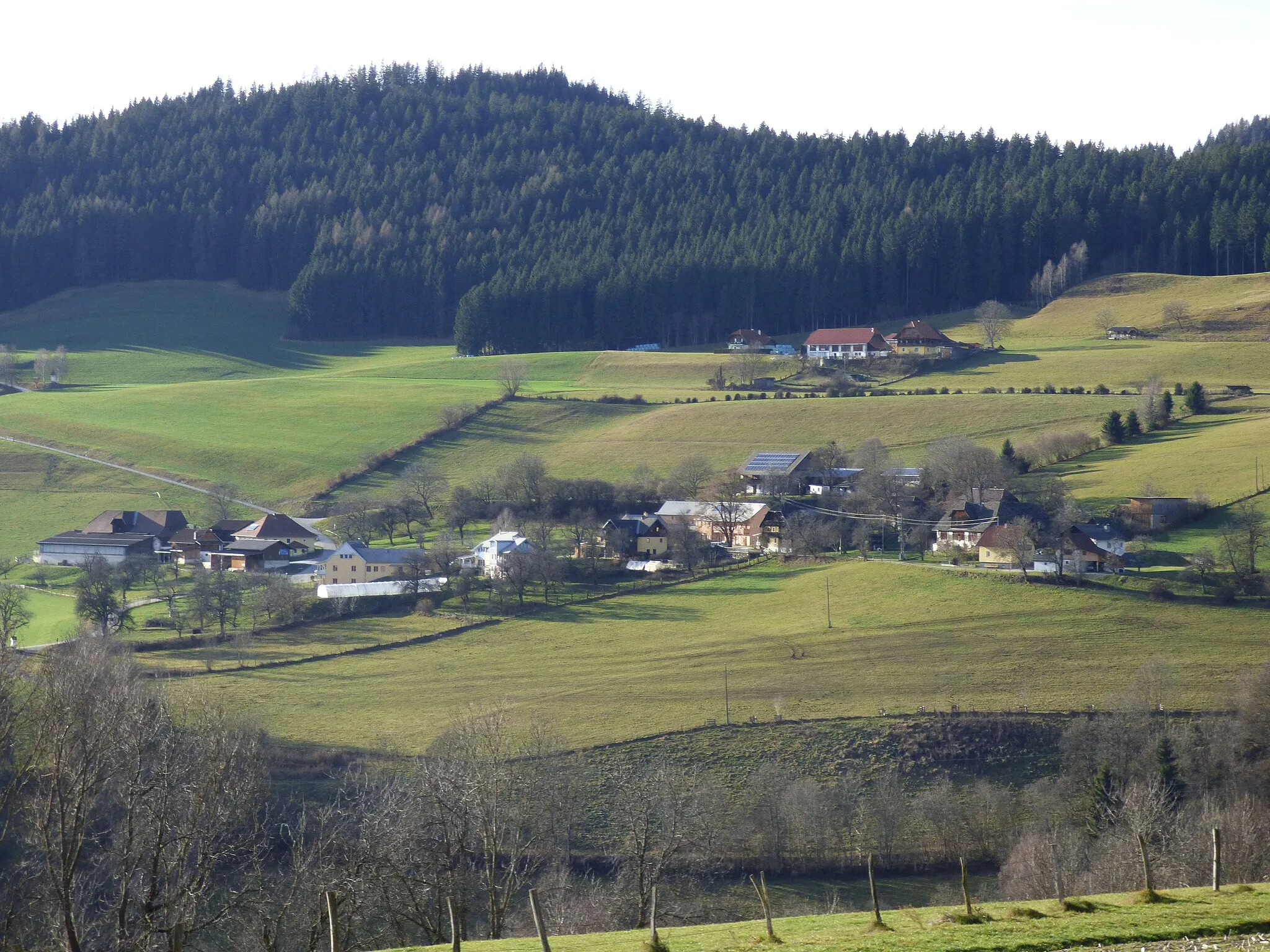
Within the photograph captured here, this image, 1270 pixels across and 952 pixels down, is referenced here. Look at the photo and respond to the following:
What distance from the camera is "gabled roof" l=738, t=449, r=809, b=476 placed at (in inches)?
3125

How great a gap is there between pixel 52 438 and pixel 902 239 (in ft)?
295

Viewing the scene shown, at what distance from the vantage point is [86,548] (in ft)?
239

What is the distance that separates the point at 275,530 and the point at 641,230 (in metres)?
96.0

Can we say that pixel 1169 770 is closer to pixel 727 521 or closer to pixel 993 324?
pixel 727 521

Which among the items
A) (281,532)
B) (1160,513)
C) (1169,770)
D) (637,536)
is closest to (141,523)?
(281,532)

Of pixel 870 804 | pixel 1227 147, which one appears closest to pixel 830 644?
pixel 870 804

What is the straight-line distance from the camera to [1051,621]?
169ft

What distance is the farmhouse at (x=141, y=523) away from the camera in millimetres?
76000

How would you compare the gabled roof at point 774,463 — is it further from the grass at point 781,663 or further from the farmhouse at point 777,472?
the grass at point 781,663

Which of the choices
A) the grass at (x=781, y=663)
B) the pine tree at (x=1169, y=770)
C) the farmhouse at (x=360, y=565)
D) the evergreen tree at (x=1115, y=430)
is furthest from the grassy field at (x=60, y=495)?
the pine tree at (x=1169, y=770)

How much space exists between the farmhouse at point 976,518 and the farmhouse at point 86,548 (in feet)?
139

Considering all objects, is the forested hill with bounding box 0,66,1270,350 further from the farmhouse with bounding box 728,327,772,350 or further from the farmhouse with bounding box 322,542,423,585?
the farmhouse with bounding box 322,542,423,585

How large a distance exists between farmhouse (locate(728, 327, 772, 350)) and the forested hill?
10975mm

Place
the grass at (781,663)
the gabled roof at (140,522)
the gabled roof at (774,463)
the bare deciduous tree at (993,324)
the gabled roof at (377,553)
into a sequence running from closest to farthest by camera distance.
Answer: the grass at (781,663)
the gabled roof at (377,553)
the gabled roof at (140,522)
the gabled roof at (774,463)
the bare deciduous tree at (993,324)
